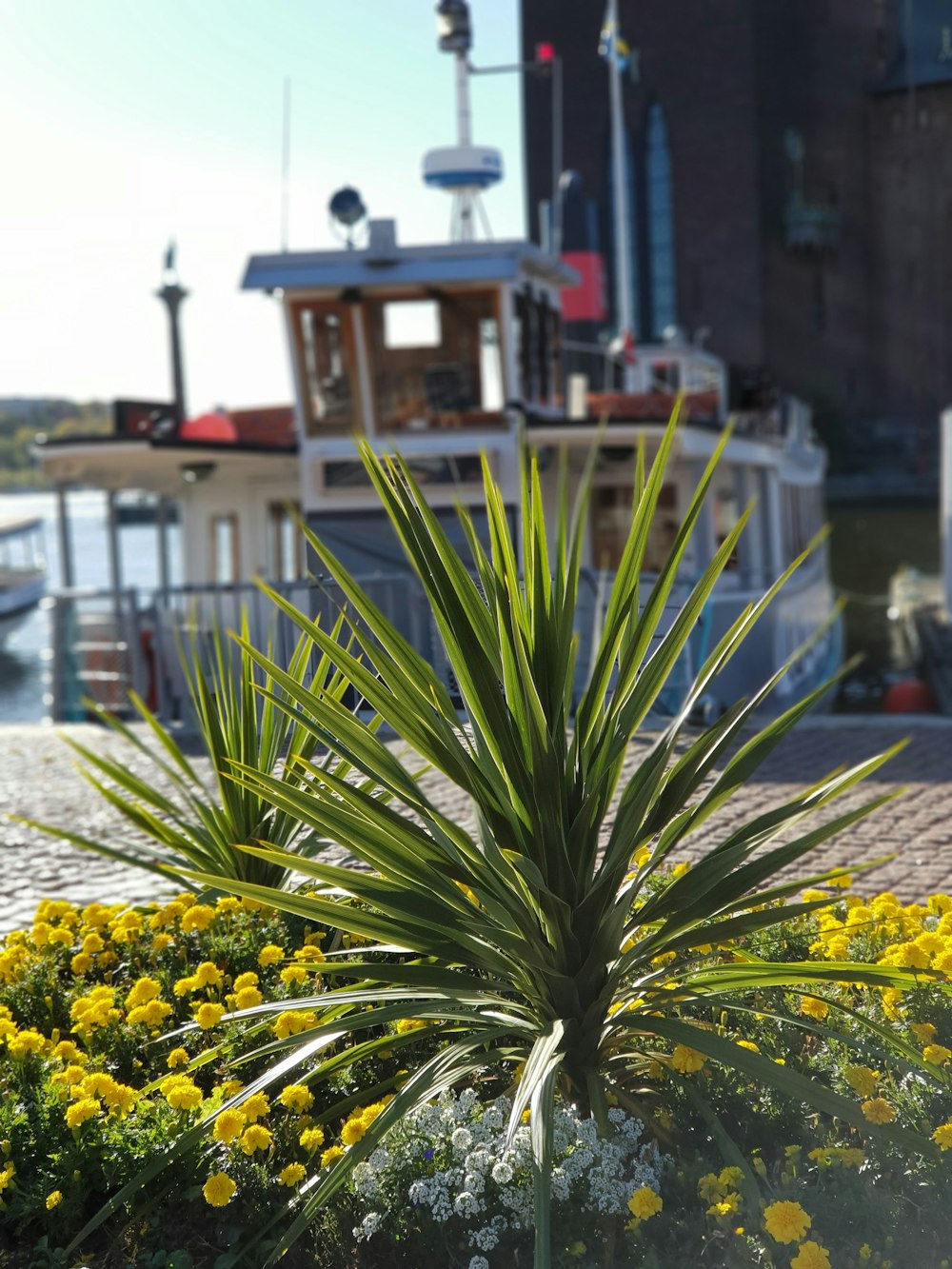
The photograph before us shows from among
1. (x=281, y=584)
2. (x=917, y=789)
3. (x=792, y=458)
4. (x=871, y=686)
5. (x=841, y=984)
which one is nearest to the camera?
(x=841, y=984)

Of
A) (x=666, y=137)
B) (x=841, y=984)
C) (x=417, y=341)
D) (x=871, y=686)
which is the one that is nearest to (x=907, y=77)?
(x=666, y=137)

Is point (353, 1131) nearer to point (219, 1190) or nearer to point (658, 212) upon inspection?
point (219, 1190)

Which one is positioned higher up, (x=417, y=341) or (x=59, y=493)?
(x=417, y=341)

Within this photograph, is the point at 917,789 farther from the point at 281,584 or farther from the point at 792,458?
the point at 792,458

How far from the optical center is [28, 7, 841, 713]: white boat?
14.6 m

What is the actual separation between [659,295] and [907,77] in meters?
14.0

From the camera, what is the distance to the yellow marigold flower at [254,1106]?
3270mm

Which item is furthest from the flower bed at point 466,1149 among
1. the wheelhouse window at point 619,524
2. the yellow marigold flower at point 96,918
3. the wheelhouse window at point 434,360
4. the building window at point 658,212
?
the building window at point 658,212

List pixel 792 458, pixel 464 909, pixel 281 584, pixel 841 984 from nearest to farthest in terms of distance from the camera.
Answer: pixel 464 909
pixel 841 984
pixel 281 584
pixel 792 458

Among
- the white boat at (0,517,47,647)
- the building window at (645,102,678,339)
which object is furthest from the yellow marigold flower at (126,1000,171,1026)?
the building window at (645,102,678,339)

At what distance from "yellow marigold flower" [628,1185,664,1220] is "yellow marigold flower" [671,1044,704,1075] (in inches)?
16.7

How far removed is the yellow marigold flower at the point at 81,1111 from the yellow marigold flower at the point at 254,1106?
0.38 m

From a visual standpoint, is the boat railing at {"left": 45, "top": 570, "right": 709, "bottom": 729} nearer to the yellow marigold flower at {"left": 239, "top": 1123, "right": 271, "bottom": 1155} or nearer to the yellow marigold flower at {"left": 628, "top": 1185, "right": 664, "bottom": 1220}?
the yellow marigold flower at {"left": 239, "top": 1123, "right": 271, "bottom": 1155}

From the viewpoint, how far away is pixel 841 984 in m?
3.92
